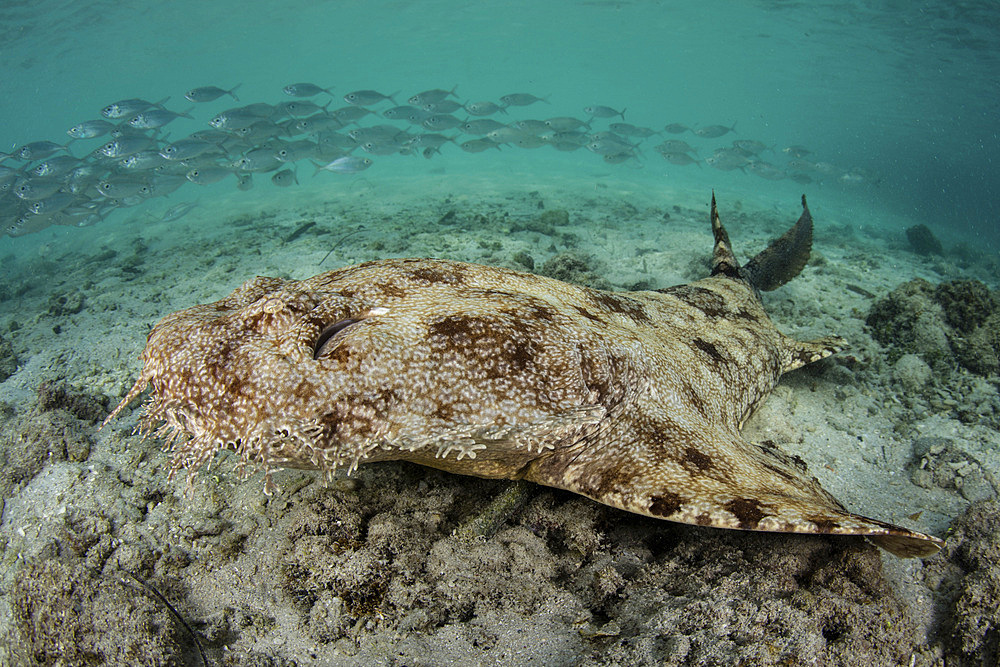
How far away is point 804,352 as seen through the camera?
4730 mm

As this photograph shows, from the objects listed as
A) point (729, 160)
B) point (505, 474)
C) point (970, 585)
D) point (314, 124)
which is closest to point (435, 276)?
point (505, 474)

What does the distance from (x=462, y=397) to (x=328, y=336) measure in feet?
2.80

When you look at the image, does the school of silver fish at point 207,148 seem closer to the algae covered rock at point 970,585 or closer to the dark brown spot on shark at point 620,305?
the dark brown spot on shark at point 620,305

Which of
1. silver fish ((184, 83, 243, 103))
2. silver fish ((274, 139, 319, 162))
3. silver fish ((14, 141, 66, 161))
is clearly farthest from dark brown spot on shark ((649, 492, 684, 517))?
silver fish ((14, 141, 66, 161))

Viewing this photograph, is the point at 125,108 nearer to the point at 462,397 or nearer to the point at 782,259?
the point at 462,397

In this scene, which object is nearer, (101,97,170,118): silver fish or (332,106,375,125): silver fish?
(101,97,170,118): silver fish

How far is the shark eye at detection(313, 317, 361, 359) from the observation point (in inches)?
92.3

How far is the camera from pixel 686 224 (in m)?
14.0

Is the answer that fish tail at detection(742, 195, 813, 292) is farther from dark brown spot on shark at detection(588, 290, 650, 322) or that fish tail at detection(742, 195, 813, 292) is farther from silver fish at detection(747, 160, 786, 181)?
silver fish at detection(747, 160, 786, 181)

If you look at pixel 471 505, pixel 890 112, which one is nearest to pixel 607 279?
pixel 471 505

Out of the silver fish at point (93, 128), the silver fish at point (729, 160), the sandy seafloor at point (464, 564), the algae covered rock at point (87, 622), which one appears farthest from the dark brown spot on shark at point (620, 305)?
the silver fish at point (729, 160)

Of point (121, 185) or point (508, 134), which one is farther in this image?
point (508, 134)

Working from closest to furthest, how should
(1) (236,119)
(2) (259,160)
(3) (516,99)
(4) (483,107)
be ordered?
(2) (259,160) → (1) (236,119) → (4) (483,107) → (3) (516,99)

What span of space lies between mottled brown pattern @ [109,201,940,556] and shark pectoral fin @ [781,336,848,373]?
1.80 m
